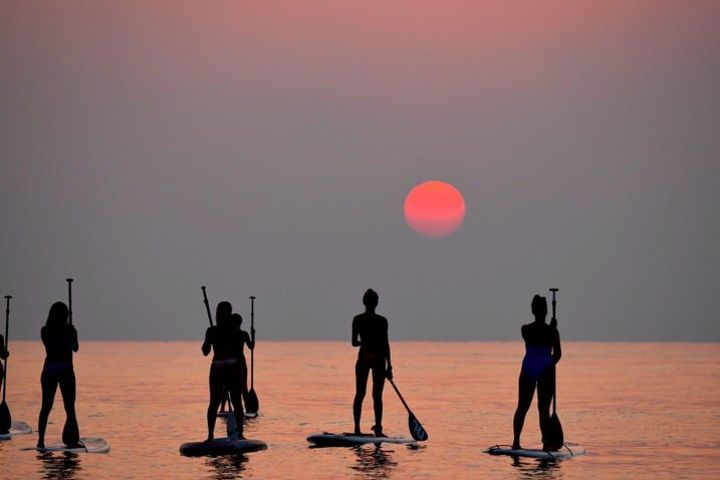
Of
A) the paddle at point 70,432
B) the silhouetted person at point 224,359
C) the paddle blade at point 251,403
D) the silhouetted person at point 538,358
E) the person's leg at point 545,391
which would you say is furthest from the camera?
the paddle blade at point 251,403

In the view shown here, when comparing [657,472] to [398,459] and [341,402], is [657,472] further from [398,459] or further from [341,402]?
[341,402]

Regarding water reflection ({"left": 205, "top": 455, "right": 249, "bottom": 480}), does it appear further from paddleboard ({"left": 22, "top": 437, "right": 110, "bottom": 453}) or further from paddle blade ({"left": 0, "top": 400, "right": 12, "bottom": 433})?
paddle blade ({"left": 0, "top": 400, "right": 12, "bottom": 433})

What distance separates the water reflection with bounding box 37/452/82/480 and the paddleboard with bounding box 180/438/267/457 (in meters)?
1.69

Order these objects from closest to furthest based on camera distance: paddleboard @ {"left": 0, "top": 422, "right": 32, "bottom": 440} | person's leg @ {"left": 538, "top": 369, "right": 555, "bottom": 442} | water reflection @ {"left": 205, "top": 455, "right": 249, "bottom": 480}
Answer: water reflection @ {"left": 205, "top": 455, "right": 249, "bottom": 480} < person's leg @ {"left": 538, "top": 369, "right": 555, "bottom": 442} < paddleboard @ {"left": 0, "top": 422, "right": 32, "bottom": 440}

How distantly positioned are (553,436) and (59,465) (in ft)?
24.6

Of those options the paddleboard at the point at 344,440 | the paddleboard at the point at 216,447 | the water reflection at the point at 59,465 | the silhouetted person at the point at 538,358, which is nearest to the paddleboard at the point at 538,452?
the silhouetted person at the point at 538,358

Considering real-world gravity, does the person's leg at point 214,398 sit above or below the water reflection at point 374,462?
above

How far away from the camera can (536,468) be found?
22328 mm

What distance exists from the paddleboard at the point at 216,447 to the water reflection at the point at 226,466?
0.16m

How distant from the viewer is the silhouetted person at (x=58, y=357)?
76.9 feet

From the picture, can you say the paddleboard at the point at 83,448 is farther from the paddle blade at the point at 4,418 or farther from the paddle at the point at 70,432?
the paddle blade at the point at 4,418

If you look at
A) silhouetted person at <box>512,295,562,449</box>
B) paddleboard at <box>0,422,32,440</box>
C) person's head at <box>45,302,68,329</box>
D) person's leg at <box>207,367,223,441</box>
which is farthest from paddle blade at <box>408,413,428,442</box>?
paddleboard at <box>0,422,32,440</box>

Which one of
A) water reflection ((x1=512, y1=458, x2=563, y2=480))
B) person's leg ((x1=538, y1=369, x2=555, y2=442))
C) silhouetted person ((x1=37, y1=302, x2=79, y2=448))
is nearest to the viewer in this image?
water reflection ((x1=512, y1=458, x2=563, y2=480))

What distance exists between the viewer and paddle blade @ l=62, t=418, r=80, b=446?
2417 cm
